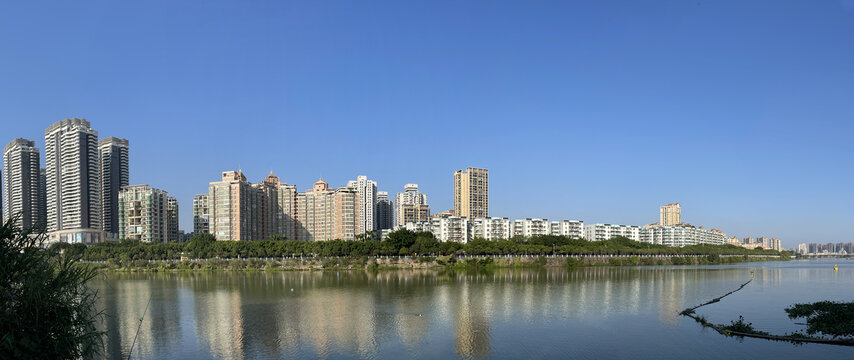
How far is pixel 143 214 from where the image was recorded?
91.9 metres

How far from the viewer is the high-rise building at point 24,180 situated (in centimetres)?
9600

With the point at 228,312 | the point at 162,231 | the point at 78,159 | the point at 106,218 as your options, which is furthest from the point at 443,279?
the point at 106,218

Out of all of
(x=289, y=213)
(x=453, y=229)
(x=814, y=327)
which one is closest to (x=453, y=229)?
(x=453, y=229)

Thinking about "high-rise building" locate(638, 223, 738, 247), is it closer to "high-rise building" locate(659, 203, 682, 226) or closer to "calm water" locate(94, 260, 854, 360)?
"high-rise building" locate(659, 203, 682, 226)

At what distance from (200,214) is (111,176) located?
1863cm

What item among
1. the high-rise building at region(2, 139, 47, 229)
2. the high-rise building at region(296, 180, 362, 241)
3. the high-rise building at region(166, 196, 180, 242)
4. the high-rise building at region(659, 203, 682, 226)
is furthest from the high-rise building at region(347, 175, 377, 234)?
the high-rise building at region(659, 203, 682, 226)

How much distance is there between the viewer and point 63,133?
9206 cm

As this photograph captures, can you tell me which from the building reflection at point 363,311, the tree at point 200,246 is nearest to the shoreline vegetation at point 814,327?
the building reflection at point 363,311

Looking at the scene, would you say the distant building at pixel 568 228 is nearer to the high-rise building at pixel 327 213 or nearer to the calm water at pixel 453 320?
the high-rise building at pixel 327 213

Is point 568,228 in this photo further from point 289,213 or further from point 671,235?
point 289,213

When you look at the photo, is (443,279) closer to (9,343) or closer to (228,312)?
(228,312)

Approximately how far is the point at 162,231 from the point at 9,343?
93.4 m

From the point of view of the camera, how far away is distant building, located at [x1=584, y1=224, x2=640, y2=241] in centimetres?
11831

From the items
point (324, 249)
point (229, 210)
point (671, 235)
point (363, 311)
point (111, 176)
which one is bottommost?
point (671, 235)
